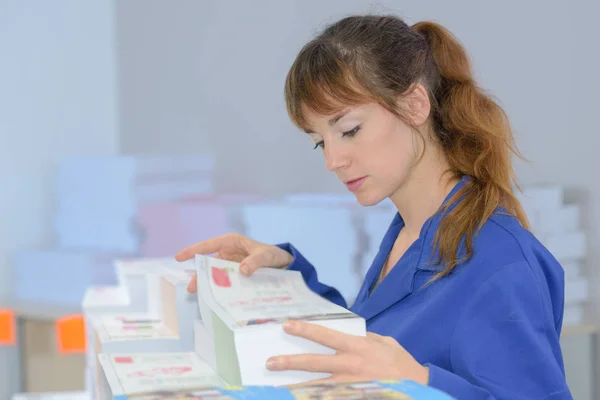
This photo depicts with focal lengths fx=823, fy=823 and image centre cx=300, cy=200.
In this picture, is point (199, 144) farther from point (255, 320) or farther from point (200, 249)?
point (255, 320)

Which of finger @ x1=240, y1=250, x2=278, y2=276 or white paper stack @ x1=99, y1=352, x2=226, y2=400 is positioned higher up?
finger @ x1=240, y1=250, x2=278, y2=276

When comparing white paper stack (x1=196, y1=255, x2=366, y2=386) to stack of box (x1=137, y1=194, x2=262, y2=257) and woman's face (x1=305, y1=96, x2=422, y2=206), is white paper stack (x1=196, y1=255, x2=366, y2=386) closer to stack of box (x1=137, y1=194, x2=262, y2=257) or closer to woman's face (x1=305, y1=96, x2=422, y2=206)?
woman's face (x1=305, y1=96, x2=422, y2=206)

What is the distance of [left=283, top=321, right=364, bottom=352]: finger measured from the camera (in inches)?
34.3

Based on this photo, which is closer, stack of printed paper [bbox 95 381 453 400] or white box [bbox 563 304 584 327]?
stack of printed paper [bbox 95 381 453 400]

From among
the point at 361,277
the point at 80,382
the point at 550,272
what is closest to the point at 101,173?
the point at 80,382

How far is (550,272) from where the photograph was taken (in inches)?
44.9

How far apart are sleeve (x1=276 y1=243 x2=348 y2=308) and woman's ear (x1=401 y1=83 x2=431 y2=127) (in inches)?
15.8

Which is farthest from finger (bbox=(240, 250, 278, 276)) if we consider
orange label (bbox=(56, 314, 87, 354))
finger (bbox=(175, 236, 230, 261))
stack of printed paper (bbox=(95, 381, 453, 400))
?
orange label (bbox=(56, 314, 87, 354))

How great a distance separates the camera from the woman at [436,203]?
1009 mm

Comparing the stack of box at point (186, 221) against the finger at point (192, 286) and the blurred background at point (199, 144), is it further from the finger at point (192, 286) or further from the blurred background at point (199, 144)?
the finger at point (192, 286)

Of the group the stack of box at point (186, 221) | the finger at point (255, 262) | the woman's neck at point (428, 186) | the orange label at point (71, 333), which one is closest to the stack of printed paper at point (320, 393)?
the finger at point (255, 262)

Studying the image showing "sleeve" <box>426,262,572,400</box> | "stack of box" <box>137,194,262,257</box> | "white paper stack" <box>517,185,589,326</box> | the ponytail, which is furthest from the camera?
"stack of box" <box>137,194,262,257</box>

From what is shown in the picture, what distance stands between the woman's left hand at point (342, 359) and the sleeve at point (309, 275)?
0.66 m

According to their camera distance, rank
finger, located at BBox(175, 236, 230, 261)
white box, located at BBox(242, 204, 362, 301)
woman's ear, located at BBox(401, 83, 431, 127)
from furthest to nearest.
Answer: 1. white box, located at BBox(242, 204, 362, 301)
2. finger, located at BBox(175, 236, 230, 261)
3. woman's ear, located at BBox(401, 83, 431, 127)
